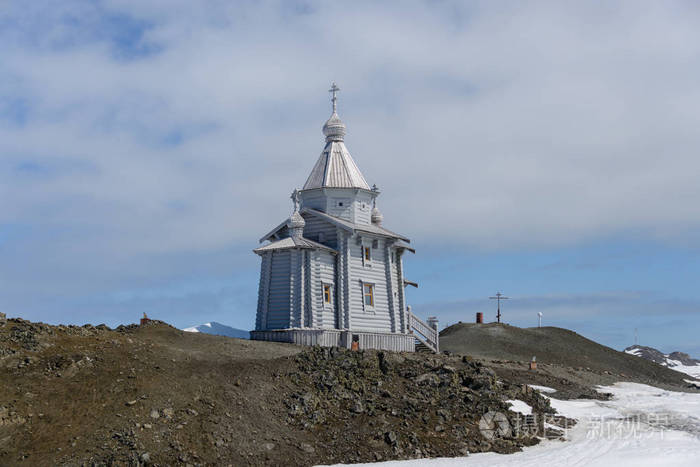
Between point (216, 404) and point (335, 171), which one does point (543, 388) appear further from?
point (216, 404)

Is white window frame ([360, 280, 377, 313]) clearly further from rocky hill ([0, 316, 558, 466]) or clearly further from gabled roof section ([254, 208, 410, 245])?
rocky hill ([0, 316, 558, 466])

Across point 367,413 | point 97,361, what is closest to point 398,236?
point 367,413

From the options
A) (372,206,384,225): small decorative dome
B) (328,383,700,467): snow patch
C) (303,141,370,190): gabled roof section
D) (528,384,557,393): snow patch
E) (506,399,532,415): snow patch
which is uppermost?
(303,141,370,190): gabled roof section

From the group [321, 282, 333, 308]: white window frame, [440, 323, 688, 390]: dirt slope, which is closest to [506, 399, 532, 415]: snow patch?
[321, 282, 333, 308]: white window frame

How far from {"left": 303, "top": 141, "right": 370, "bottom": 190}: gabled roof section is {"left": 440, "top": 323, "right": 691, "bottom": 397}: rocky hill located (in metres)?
16.7

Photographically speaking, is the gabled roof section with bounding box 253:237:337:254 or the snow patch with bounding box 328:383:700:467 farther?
the gabled roof section with bounding box 253:237:337:254

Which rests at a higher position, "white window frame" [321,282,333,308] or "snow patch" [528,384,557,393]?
"white window frame" [321,282,333,308]

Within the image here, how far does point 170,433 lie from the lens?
23.2 metres

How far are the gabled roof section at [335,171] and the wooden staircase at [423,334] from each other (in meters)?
8.53

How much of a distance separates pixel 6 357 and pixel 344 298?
18567mm

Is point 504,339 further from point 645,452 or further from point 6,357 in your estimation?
point 6,357

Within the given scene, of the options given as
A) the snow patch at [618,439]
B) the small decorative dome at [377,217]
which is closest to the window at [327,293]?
the small decorative dome at [377,217]

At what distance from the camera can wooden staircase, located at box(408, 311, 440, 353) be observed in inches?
1811

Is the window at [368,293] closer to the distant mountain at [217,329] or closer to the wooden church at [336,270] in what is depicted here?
the wooden church at [336,270]
